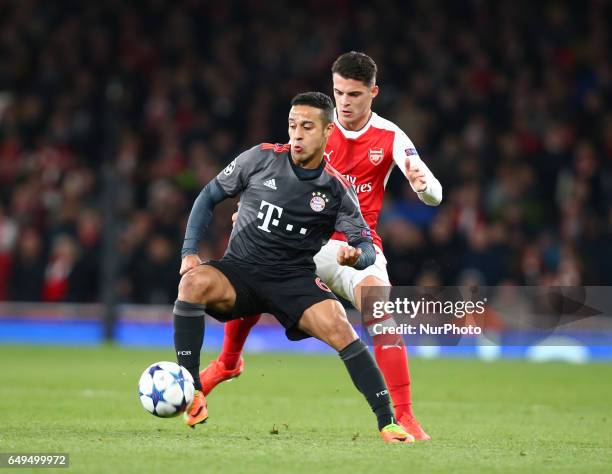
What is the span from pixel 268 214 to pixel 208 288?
0.55 m

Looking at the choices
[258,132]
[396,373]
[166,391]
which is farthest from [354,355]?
[258,132]

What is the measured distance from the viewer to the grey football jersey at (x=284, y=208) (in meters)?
6.70

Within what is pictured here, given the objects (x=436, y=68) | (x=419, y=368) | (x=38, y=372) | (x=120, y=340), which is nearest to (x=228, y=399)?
(x=38, y=372)

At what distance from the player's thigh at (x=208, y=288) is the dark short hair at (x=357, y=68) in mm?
1524

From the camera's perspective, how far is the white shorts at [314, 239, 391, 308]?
729cm

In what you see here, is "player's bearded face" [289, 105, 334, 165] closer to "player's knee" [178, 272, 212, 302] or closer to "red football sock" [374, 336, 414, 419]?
"player's knee" [178, 272, 212, 302]

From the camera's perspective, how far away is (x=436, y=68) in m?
17.9

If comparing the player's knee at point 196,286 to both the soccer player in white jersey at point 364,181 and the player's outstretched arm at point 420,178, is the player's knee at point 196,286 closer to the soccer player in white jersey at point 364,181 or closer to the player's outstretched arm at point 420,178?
the soccer player in white jersey at point 364,181

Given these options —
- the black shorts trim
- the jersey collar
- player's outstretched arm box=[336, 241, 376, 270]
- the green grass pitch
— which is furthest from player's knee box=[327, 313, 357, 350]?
the jersey collar

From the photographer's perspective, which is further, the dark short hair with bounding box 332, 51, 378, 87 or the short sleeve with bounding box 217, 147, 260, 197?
the dark short hair with bounding box 332, 51, 378, 87

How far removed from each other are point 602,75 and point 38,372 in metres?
9.56

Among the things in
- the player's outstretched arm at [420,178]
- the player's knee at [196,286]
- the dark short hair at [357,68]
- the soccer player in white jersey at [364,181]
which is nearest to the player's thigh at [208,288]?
the player's knee at [196,286]

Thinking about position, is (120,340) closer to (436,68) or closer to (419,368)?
(419,368)

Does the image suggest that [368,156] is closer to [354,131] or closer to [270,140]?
[354,131]
